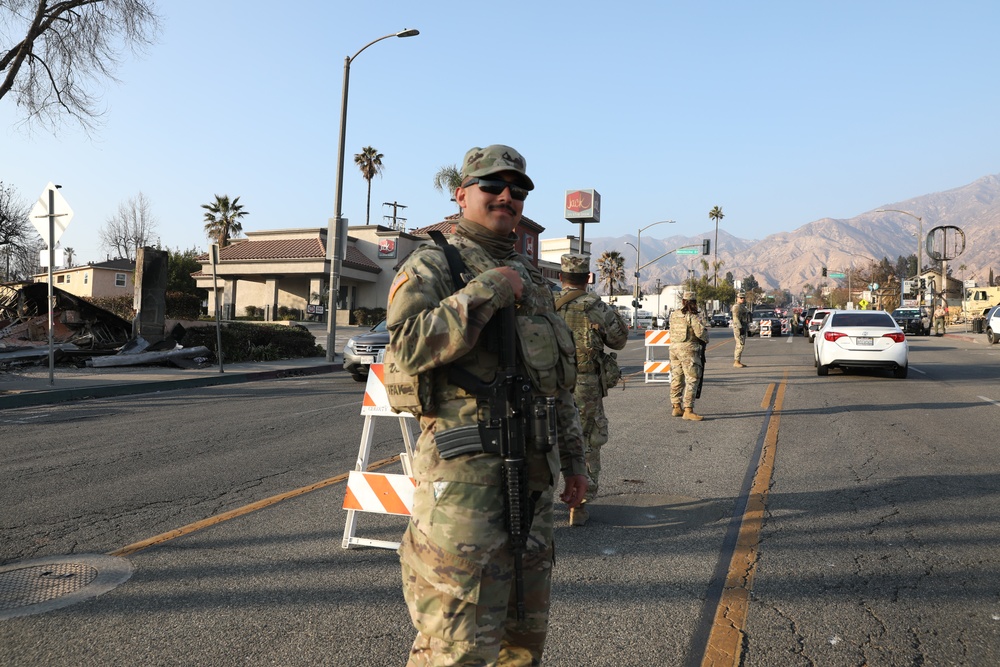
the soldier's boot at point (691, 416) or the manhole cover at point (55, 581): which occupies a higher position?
the soldier's boot at point (691, 416)

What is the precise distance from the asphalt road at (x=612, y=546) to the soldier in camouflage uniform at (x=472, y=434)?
115 centimetres

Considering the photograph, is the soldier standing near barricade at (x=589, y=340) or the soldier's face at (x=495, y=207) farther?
the soldier standing near barricade at (x=589, y=340)

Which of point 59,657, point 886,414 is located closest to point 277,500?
point 59,657

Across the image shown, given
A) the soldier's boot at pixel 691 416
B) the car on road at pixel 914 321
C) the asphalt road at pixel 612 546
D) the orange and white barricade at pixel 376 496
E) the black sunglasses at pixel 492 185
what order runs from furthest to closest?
1. the car on road at pixel 914 321
2. the soldier's boot at pixel 691 416
3. the orange and white barricade at pixel 376 496
4. the asphalt road at pixel 612 546
5. the black sunglasses at pixel 492 185

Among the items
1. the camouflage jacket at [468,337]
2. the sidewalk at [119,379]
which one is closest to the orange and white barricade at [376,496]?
the camouflage jacket at [468,337]

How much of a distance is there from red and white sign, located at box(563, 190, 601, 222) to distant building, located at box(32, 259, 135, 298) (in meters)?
34.5

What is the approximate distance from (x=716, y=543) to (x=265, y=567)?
110 inches

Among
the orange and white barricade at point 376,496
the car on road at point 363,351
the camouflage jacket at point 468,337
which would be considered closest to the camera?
the camouflage jacket at point 468,337

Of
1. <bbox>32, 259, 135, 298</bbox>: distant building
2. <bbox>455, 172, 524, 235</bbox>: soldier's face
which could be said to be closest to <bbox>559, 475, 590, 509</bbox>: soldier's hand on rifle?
<bbox>455, 172, 524, 235</bbox>: soldier's face

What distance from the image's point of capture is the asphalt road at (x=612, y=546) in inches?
132

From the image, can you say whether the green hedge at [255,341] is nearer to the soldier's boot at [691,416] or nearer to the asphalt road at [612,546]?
the asphalt road at [612,546]

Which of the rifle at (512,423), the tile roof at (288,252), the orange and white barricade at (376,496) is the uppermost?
the tile roof at (288,252)

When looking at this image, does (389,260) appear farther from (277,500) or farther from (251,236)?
(277,500)

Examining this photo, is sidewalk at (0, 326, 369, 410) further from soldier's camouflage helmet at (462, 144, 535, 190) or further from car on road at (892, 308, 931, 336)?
car on road at (892, 308, 931, 336)
